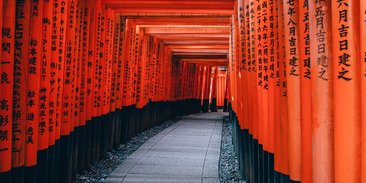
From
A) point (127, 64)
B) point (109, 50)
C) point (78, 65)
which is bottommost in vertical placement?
point (78, 65)

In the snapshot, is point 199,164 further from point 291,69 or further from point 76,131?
point 291,69

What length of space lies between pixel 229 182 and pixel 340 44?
4.77 meters

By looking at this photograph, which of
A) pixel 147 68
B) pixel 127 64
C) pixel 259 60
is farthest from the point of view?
pixel 147 68

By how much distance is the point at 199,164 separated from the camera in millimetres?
7941

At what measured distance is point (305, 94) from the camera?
294cm

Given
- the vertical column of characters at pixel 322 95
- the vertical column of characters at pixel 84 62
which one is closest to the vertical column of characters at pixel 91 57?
the vertical column of characters at pixel 84 62

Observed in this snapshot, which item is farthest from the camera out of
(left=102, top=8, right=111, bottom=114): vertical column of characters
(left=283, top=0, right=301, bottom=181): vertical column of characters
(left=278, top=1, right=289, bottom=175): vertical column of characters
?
(left=102, top=8, right=111, bottom=114): vertical column of characters

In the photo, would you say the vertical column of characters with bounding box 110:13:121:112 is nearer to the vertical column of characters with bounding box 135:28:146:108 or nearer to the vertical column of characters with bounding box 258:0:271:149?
the vertical column of characters with bounding box 135:28:146:108

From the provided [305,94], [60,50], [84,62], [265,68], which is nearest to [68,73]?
[60,50]

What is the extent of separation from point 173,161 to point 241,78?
276 centimetres

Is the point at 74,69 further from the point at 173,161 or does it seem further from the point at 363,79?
the point at 363,79

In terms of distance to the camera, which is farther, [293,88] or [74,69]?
[74,69]

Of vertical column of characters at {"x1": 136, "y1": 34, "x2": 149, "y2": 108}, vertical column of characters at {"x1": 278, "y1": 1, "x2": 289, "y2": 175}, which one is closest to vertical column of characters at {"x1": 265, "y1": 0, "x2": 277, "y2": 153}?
vertical column of characters at {"x1": 278, "y1": 1, "x2": 289, "y2": 175}

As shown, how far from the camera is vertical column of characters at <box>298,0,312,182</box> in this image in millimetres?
2855
